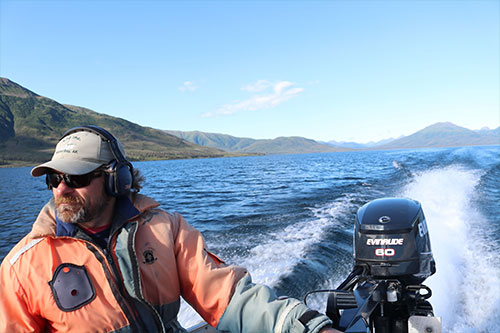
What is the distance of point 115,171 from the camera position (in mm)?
1986

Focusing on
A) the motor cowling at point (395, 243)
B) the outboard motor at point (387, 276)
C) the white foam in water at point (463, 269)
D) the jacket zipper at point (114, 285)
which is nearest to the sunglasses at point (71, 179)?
the jacket zipper at point (114, 285)

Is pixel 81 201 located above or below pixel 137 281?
above

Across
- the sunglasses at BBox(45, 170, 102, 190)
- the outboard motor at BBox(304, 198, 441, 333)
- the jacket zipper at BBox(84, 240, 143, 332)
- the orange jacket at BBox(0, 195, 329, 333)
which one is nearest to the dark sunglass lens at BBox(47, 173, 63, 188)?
the sunglasses at BBox(45, 170, 102, 190)

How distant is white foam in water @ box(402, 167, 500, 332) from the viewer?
4.01m

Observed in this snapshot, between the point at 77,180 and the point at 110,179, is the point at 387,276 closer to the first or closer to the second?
the point at 110,179

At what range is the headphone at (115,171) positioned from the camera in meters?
1.99

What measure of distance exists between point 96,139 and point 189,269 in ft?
2.92

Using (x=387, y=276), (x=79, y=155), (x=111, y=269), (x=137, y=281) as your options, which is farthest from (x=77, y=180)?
(x=387, y=276)

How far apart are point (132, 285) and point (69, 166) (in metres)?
0.70

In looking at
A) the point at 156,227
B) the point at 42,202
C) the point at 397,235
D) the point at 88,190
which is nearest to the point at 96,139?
the point at 88,190

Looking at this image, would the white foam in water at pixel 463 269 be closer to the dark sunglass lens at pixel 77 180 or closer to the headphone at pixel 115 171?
the headphone at pixel 115 171

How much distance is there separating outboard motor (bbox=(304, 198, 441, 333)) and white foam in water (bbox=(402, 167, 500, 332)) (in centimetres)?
116

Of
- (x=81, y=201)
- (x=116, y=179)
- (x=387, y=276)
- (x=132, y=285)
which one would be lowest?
(x=387, y=276)

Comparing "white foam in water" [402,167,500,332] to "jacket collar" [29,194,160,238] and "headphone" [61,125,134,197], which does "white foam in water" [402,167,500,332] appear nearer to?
"jacket collar" [29,194,160,238]
